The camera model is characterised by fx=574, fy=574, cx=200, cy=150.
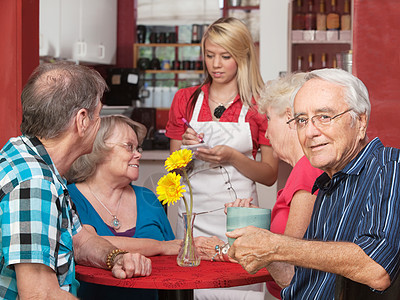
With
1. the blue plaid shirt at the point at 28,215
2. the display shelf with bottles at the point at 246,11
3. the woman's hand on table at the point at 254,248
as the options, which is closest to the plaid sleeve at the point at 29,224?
the blue plaid shirt at the point at 28,215

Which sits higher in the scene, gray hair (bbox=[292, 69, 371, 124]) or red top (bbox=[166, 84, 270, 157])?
gray hair (bbox=[292, 69, 371, 124])

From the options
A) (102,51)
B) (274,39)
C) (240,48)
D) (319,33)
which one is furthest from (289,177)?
(102,51)

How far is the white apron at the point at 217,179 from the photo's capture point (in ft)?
9.45

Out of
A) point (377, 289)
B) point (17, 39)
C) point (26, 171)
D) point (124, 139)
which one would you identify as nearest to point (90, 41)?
point (17, 39)

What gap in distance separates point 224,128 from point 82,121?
130 cm

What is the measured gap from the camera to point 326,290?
5.02ft

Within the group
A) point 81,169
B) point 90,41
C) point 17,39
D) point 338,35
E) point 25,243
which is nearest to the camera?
point 25,243

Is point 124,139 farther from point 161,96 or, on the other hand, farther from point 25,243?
point 161,96

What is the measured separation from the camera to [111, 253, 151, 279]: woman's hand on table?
1.83 metres

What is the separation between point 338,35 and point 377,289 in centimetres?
411

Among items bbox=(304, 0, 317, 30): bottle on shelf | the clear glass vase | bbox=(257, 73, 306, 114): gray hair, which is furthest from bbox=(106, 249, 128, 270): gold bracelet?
bbox=(304, 0, 317, 30): bottle on shelf

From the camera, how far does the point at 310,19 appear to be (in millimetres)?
5227

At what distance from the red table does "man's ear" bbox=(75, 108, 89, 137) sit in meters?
0.48

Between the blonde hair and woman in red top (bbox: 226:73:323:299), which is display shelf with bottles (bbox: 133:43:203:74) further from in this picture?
woman in red top (bbox: 226:73:323:299)
